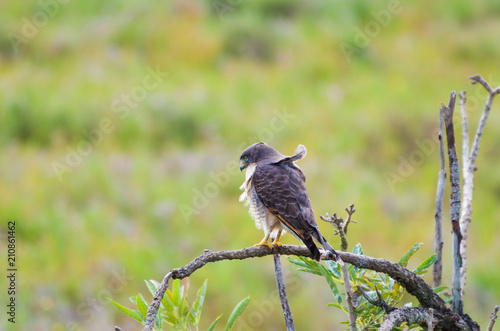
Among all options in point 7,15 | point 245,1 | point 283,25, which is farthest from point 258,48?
point 7,15

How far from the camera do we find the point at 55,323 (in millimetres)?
5844

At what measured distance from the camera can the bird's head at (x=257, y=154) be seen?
10.3 feet

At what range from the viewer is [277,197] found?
276 cm

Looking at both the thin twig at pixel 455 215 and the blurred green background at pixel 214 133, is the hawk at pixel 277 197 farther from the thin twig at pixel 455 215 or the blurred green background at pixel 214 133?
the blurred green background at pixel 214 133

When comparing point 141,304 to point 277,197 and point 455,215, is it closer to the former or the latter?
point 455,215

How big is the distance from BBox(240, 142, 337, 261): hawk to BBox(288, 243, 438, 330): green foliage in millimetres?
750

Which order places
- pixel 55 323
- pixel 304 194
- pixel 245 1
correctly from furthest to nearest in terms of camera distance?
pixel 245 1, pixel 55 323, pixel 304 194

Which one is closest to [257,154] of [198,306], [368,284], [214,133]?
[368,284]

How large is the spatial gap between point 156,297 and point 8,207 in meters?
6.47

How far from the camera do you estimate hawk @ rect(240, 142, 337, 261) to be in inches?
104

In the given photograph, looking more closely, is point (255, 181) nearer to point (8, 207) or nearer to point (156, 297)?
point (156, 297)

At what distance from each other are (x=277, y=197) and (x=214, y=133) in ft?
20.8

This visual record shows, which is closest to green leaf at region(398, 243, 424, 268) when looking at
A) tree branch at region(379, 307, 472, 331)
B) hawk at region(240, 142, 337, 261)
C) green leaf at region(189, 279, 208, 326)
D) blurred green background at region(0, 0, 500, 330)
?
tree branch at region(379, 307, 472, 331)

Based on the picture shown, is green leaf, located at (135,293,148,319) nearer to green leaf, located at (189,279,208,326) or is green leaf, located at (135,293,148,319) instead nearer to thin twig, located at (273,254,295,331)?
green leaf, located at (189,279,208,326)
